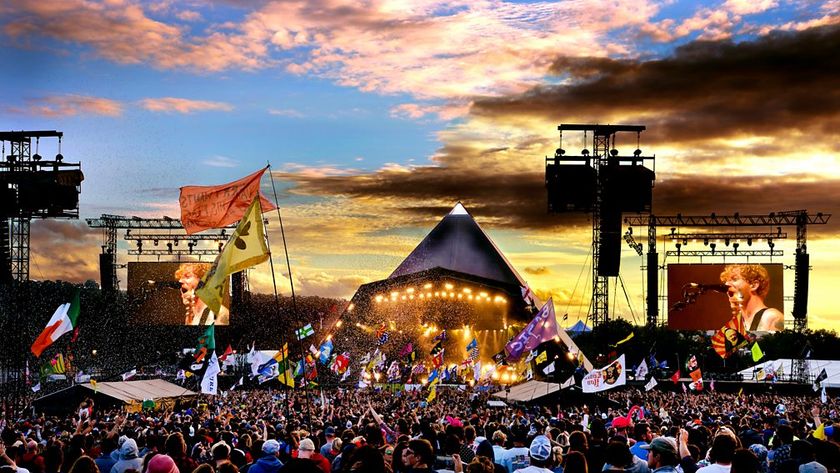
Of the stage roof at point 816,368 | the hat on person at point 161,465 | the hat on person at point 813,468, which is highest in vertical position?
the hat on person at point 161,465

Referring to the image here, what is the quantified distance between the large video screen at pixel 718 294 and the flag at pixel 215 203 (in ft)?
146

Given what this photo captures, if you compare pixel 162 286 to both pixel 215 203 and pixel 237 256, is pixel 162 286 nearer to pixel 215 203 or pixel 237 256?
pixel 215 203

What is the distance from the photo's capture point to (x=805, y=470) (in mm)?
7398

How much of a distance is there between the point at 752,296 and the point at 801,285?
9.35 ft

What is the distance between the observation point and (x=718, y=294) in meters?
57.5

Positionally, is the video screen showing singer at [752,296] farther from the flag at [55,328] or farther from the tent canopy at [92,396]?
the flag at [55,328]

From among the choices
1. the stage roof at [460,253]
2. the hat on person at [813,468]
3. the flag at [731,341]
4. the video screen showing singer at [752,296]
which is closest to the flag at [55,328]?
the hat on person at [813,468]

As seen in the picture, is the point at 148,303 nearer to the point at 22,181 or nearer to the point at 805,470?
the point at 22,181

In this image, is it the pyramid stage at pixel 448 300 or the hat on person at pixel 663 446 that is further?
the pyramid stage at pixel 448 300

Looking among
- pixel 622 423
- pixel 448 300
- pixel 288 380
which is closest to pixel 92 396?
pixel 288 380

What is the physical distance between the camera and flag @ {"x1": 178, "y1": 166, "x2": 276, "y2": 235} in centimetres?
1609

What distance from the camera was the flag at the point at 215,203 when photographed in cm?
1609

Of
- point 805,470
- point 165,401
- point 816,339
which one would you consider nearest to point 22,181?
point 165,401

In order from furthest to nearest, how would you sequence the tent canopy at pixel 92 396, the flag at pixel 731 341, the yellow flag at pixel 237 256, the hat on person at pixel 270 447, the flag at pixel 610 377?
the tent canopy at pixel 92 396 → the flag at pixel 731 341 → the flag at pixel 610 377 → the yellow flag at pixel 237 256 → the hat on person at pixel 270 447
